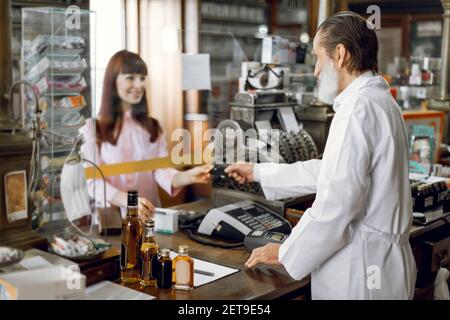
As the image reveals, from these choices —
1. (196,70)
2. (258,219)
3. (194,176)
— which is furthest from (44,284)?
(196,70)

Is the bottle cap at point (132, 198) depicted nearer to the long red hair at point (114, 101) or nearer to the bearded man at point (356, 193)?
the bearded man at point (356, 193)

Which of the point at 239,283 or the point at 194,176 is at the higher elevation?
the point at 194,176

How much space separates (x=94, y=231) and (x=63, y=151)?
0.35 m

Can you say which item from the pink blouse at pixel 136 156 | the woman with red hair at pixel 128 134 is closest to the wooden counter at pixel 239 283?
the woman with red hair at pixel 128 134

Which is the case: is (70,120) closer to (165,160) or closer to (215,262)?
(215,262)

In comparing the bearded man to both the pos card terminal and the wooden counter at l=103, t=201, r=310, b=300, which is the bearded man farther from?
the pos card terminal

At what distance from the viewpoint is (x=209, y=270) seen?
6.70 feet

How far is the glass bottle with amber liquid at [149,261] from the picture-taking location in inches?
73.5

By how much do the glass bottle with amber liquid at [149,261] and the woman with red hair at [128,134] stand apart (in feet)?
3.76

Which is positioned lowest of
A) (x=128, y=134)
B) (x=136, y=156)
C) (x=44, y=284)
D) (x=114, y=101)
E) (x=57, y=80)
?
(x=44, y=284)

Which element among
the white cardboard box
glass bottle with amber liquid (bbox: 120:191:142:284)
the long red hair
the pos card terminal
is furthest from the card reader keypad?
the long red hair

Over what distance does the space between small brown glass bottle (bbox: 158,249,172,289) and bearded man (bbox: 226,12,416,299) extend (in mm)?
311

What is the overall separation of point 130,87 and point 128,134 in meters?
0.27

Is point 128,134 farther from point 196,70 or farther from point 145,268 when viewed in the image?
point 145,268
